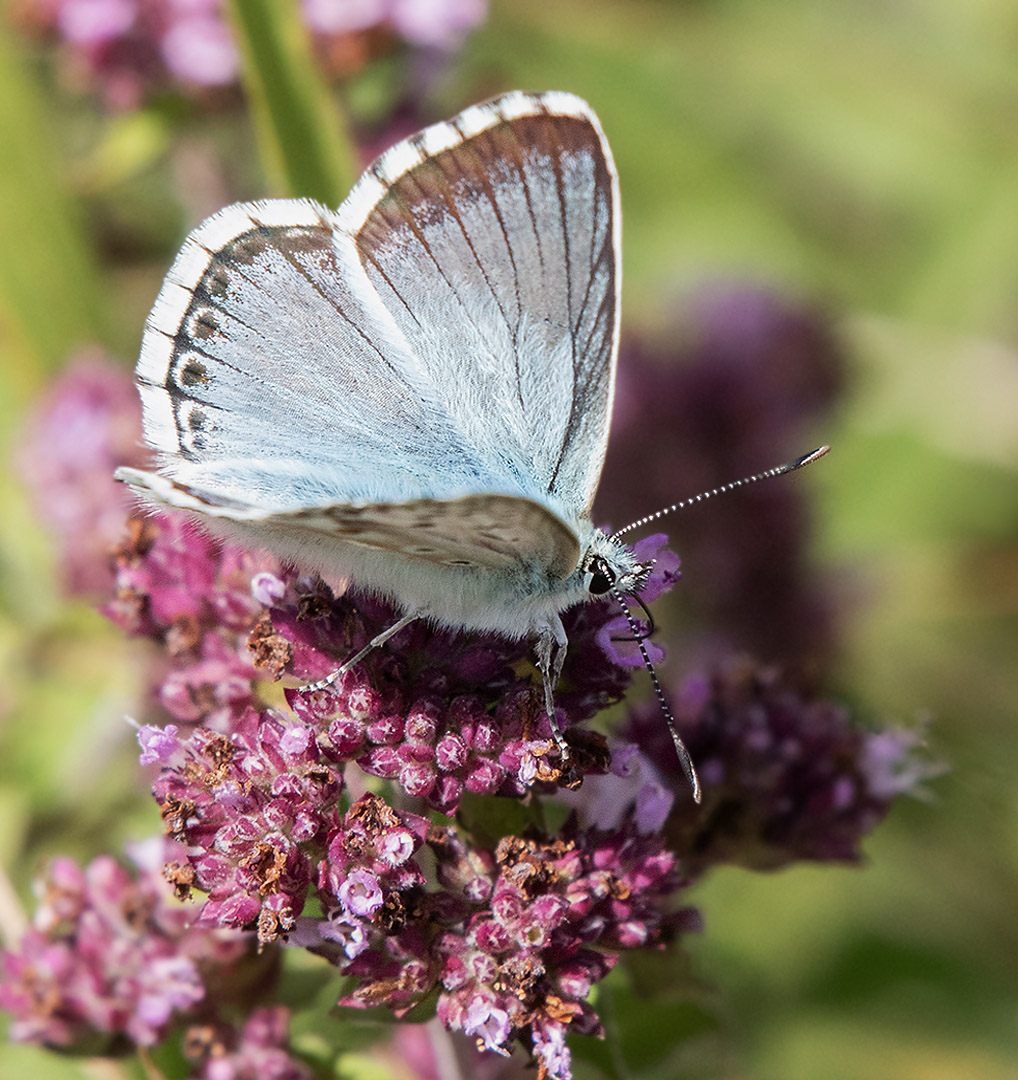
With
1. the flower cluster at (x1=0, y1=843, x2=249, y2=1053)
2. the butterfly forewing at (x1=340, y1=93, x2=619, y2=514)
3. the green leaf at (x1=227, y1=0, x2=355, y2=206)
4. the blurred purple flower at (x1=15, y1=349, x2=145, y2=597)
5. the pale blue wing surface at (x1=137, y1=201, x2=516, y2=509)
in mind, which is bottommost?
the flower cluster at (x1=0, y1=843, x2=249, y2=1053)

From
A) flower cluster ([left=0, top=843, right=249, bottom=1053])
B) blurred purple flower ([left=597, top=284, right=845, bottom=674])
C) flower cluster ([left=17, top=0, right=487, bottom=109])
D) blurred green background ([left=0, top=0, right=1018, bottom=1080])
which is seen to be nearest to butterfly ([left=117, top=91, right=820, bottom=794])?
flower cluster ([left=0, top=843, right=249, bottom=1053])

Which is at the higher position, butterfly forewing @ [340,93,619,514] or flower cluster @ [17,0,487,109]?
flower cluster @ [17,0,487,109]

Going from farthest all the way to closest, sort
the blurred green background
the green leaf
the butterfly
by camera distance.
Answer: the blurred green background, the green leaf, the butterfly

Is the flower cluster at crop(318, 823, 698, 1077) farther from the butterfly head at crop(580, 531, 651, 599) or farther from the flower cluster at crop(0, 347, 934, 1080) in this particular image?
the butterfly head at crop(580, 531, 651, 599)

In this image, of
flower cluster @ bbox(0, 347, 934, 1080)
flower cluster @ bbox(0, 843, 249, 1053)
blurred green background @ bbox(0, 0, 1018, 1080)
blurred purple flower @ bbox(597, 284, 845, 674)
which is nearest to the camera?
flower cluster @ bbox(0, 347, 934, 1080)

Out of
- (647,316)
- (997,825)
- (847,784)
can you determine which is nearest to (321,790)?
(847,784)

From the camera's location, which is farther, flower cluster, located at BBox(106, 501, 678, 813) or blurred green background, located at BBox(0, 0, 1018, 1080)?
blurred green background, located at BBox(0, 0, 1018, 1080)
